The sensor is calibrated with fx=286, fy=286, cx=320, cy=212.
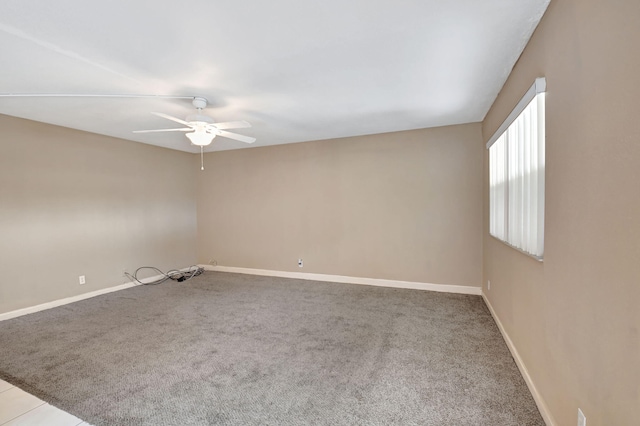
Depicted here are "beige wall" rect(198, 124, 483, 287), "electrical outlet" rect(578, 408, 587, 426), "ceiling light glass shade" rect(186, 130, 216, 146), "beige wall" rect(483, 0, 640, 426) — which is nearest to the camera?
"beige wall" rect(483, 0, 640, 426)

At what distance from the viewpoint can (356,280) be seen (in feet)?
15.4

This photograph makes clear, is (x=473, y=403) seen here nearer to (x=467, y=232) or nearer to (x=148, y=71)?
Result: (x=467, y=232)

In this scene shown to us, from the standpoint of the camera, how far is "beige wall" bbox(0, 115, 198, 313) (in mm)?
3486

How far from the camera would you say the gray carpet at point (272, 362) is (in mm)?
1807

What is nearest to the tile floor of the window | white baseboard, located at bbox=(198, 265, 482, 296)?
the window

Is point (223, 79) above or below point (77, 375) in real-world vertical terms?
above

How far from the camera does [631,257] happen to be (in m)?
0.96

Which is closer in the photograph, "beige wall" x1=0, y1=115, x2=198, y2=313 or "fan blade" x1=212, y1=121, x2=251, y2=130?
"fan blade" x1=212, y1=121, x2=251, y2=130

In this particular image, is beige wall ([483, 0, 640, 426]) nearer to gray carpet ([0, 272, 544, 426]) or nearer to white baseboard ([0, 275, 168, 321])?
gray carpet ([0, 272, 544, 426])

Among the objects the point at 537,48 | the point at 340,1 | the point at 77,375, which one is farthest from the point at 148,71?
the point at 537,48

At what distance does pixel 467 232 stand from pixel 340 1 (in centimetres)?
345

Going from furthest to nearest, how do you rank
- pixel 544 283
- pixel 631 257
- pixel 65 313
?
pixel 65 313
pixel 544 283
pixel 631 257

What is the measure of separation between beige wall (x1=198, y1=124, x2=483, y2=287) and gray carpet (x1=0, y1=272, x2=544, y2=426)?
744 millimetres

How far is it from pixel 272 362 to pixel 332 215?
2.81 meters
